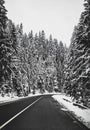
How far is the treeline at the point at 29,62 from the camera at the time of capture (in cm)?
2728

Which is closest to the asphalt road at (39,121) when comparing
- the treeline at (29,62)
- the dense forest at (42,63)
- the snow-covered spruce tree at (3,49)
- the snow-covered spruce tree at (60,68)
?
the dense forest at (42,63)

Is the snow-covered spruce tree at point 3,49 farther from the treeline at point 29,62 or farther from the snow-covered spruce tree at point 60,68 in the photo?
the snow-covered spruce tree at point 60,68

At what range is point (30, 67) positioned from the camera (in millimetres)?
77812

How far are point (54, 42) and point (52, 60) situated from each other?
21.2m

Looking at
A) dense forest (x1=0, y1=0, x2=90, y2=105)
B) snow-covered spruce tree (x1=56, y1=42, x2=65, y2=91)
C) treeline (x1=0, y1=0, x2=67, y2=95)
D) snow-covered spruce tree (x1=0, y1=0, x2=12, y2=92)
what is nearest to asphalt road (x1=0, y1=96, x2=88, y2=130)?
dense forest (x1=0, y1=0, x2=90, y2=105)

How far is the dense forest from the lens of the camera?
1756 cm

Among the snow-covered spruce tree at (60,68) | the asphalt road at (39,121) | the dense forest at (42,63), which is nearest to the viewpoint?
the asphalt road at (39,121)

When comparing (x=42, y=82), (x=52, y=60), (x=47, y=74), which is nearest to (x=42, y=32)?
(x=52, y=60)

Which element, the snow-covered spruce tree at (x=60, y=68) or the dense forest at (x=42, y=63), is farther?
the snow-covered spruce tree at (x=60, y=68)

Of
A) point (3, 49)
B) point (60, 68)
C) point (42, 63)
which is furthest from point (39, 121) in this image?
point (60, 68)

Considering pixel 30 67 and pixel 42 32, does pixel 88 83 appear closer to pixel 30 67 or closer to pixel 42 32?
pixel 30 67

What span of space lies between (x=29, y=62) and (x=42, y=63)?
18.2 m

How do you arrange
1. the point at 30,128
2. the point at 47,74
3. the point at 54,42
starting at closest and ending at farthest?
the point at 30,128
the point at 47,74
the point at 54,42

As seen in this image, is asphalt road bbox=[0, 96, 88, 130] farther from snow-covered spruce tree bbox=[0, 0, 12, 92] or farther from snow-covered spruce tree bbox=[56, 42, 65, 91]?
snow-covered spruce tree bbox=[56, 42, 65, 91]
